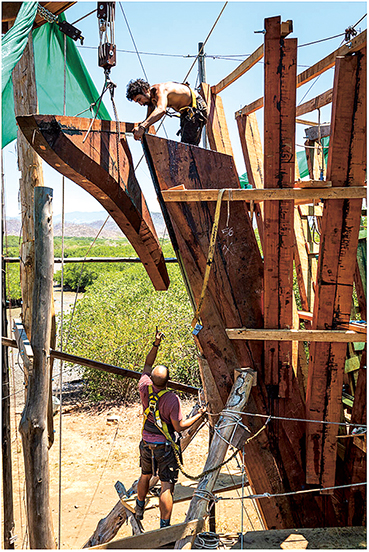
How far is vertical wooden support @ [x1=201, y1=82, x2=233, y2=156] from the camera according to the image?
466cm

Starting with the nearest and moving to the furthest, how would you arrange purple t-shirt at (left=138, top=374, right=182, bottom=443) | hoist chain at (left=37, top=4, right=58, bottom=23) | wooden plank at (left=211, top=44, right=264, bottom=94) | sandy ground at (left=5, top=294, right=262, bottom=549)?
1. purple t-shirt at (left=138, top=374, right=182, bottom=443)
2. wooden plank at (left=211, top=44, right=264, bottom=94)
3. hoist chain at (left=37, top=4, right=58, bottom=23)
4. sandy ground at (left=5, top=294, right=262, bottom=549)

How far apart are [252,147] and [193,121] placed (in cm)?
161

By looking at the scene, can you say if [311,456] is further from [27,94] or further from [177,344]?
[177,344]

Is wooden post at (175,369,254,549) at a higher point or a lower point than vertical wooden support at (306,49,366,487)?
lower

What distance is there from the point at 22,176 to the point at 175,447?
355 centimetres

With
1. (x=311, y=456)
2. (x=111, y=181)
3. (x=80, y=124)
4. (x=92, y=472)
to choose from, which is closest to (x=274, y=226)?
(x=111, y=181)

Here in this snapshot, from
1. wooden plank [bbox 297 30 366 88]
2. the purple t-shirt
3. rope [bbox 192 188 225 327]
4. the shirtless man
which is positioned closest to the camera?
wooden plank [bbox 297 30 366 88]

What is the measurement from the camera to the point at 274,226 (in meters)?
3.29

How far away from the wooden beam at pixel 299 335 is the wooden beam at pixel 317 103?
8.70 ft

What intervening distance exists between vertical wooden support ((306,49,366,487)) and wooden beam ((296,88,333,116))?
5.96ft

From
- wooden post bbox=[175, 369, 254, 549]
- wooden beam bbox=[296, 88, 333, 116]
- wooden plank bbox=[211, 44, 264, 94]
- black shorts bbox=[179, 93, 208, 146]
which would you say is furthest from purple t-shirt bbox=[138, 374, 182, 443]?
wooden beam bbox=[296, 88, 333, 116]

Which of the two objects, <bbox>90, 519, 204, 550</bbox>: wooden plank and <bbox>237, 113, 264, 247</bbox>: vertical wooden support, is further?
<bbox>237, 113, 264, 247</bbox>: vertical wooden support

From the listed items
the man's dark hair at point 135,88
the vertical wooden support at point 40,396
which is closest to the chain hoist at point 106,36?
the man's dark hair at point 135,88

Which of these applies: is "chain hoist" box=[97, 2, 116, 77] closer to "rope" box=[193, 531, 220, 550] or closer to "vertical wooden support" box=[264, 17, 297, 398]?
"vertical wooden support" box=[264, 17, 297, 398]
